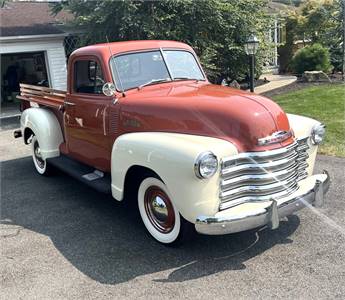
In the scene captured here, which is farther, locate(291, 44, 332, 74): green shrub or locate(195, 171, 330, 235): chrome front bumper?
locate(291, 44, 332, 74): green shrub

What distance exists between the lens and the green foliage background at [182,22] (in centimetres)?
1286

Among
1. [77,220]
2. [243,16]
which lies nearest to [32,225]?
[77,220]

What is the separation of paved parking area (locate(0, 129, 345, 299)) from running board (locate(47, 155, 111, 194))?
0.38m

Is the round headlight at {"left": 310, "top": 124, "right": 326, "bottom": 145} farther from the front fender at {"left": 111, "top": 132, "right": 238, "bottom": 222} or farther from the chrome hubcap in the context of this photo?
the chrome hubcap

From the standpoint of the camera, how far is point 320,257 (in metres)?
4.08

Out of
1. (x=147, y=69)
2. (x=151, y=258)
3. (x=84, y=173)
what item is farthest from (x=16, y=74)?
(x=151, y=258)

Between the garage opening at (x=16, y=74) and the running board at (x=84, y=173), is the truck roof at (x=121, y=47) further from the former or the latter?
the garage opening at (x=16, y=74)

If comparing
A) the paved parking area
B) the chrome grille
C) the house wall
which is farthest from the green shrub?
the chrome grille

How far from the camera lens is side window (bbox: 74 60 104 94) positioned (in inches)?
216

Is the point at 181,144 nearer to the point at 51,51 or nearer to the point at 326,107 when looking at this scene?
the point at 326,107

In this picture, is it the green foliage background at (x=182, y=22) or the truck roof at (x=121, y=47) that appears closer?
the truck roof at (x=121, y=47)

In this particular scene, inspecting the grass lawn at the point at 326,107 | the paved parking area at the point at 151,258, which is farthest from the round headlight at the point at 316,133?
the grass lawn at the point at 326,107

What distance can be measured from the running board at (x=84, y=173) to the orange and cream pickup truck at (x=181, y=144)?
2 centimetres

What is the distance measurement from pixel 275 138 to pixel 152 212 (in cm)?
143
